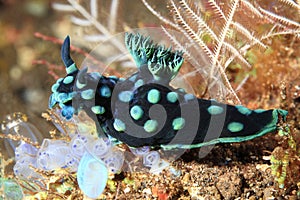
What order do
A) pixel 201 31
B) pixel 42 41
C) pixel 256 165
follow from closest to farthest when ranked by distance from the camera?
1. pixel 256 165
2. pixel 201 31
3. pixel 42 41

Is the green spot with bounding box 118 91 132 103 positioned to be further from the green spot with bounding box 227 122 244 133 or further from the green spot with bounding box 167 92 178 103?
→ the green spot with bounding box 227 122 244 133

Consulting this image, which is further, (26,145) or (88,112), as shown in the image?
(26,145)

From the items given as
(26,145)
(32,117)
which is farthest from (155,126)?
(32,117)

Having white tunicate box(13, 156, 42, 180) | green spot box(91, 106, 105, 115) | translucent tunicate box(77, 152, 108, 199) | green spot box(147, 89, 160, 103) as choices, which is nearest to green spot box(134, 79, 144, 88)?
green spot box(147, 89, 160, 103)

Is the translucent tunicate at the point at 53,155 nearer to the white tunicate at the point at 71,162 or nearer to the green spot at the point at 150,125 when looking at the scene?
the white tunicate at the point at 71,162

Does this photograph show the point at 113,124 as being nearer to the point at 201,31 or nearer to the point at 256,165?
the point at 256,165

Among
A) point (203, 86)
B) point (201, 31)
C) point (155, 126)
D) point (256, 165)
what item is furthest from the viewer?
point (203, 86)

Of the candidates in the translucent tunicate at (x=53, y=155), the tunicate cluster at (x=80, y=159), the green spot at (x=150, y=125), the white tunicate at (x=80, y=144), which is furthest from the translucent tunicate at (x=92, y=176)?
the green spot at (x=150, y=125)
